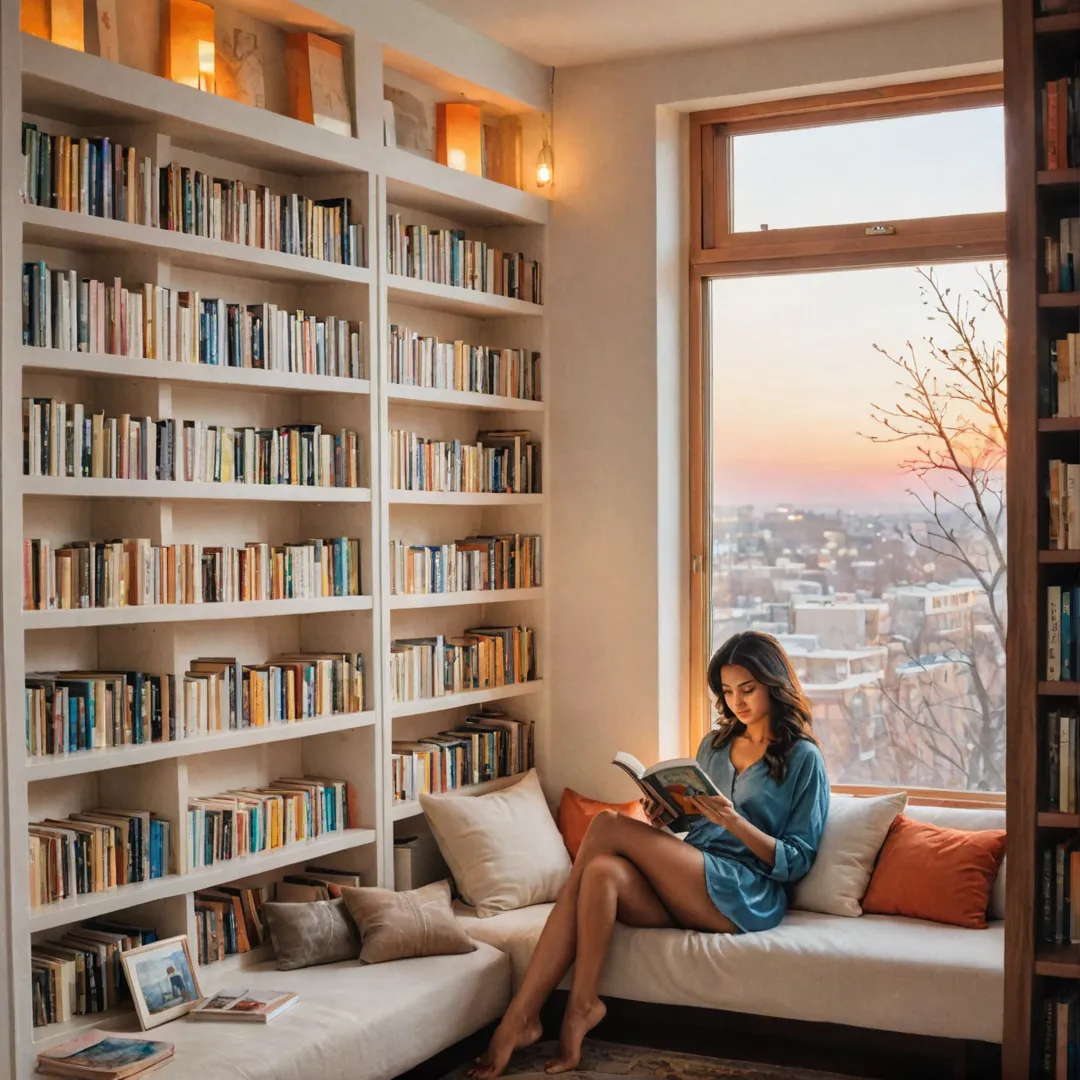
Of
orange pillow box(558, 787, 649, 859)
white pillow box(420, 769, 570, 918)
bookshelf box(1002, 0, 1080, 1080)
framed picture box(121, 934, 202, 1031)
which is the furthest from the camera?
orange pillow box(558, 787, 649, 859)

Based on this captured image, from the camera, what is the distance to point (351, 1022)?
356cm

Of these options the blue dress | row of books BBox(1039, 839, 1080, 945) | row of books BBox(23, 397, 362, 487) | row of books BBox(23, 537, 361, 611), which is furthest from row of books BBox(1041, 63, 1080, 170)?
row of books BBox(23, 537, 361, 611)

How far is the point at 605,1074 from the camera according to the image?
3.99 metres

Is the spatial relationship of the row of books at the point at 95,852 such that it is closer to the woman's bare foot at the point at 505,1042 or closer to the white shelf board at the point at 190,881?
the white shelf board at the point at 190,881

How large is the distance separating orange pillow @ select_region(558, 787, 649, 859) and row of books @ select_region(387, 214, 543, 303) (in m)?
1.81

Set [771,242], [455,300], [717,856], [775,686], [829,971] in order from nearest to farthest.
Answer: [829,971], [717,856], [775,686], [455,300], [771,242]

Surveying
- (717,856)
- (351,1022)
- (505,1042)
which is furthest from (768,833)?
(351,1022)

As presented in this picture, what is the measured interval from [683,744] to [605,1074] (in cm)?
144

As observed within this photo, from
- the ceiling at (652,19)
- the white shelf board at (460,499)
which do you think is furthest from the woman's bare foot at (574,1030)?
the ceiling at (652,19)

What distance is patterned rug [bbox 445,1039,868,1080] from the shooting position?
3984 millimetres

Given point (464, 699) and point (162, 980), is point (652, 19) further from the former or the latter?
point (162, 980)

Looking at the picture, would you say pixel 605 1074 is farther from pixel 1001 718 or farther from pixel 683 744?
pixel 1001 718

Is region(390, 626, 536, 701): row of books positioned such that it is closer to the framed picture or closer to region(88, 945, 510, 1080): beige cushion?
region(88, 945, 510, 1080): beige cushion

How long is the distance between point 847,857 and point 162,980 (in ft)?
6.70
